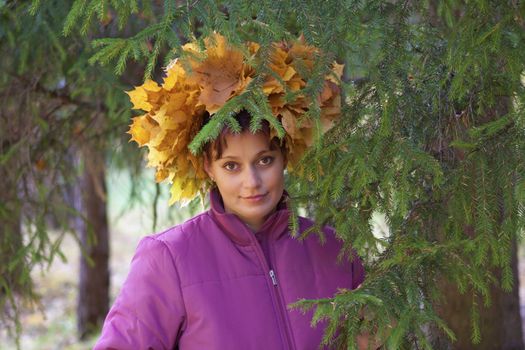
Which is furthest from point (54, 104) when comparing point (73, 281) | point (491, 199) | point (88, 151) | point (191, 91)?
point (73, 281)

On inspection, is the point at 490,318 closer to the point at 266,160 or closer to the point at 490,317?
the point at 490,317

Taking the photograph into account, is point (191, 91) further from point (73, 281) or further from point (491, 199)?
point (73, 281)

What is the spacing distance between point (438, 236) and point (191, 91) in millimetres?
951

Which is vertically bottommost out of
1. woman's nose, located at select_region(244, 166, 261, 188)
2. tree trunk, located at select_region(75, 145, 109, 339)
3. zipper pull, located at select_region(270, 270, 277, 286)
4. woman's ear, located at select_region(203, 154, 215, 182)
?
zipper pull, located at select_region(270, 270, 277, 286)

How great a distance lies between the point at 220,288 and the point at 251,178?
14.7 inches

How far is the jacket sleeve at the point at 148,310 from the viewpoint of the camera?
237 cm

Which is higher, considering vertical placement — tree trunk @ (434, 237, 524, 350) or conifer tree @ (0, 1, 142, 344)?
conifer tree @ (0, 1, 142, 344)

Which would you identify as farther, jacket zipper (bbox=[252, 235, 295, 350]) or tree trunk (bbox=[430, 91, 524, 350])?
tree trunk (bbox=[430, 91, 524, 350])

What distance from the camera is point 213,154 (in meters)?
2.59

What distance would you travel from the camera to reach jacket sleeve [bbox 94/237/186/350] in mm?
2369

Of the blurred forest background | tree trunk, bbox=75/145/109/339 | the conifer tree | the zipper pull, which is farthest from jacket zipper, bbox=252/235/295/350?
tree trunk, bbox=75/145/109/339

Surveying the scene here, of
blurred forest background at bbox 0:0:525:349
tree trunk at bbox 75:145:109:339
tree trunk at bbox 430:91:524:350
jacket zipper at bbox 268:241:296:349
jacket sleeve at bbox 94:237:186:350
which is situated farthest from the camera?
tree trunk at bbox 75:145:109:339

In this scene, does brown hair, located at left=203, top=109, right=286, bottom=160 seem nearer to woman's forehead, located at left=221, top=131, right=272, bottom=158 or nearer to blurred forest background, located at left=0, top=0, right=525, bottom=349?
woman's forehead, located at left=221, top=131, right=272, bottom=158

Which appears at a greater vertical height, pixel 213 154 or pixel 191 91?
pixel 191 91
